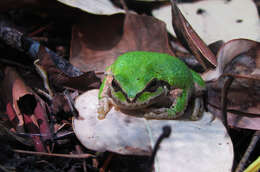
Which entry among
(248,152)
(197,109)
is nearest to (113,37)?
(197,109)

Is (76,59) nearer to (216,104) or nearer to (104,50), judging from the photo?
(104,50)

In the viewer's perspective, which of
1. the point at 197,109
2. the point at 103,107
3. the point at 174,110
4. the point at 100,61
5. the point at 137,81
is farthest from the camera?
the point at 100,61

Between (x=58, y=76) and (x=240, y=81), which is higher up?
(x=58, y=76)

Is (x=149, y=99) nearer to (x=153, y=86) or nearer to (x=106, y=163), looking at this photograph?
(x=153, y=86)

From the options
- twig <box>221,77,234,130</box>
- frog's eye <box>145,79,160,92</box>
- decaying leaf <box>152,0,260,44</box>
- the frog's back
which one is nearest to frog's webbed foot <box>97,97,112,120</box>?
the frog's back

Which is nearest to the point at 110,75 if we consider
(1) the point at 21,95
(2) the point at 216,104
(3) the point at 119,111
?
(3) the point at 119,111

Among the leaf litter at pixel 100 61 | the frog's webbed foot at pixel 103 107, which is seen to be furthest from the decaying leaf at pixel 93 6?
the frog's webbed foot at pixel 103 107
